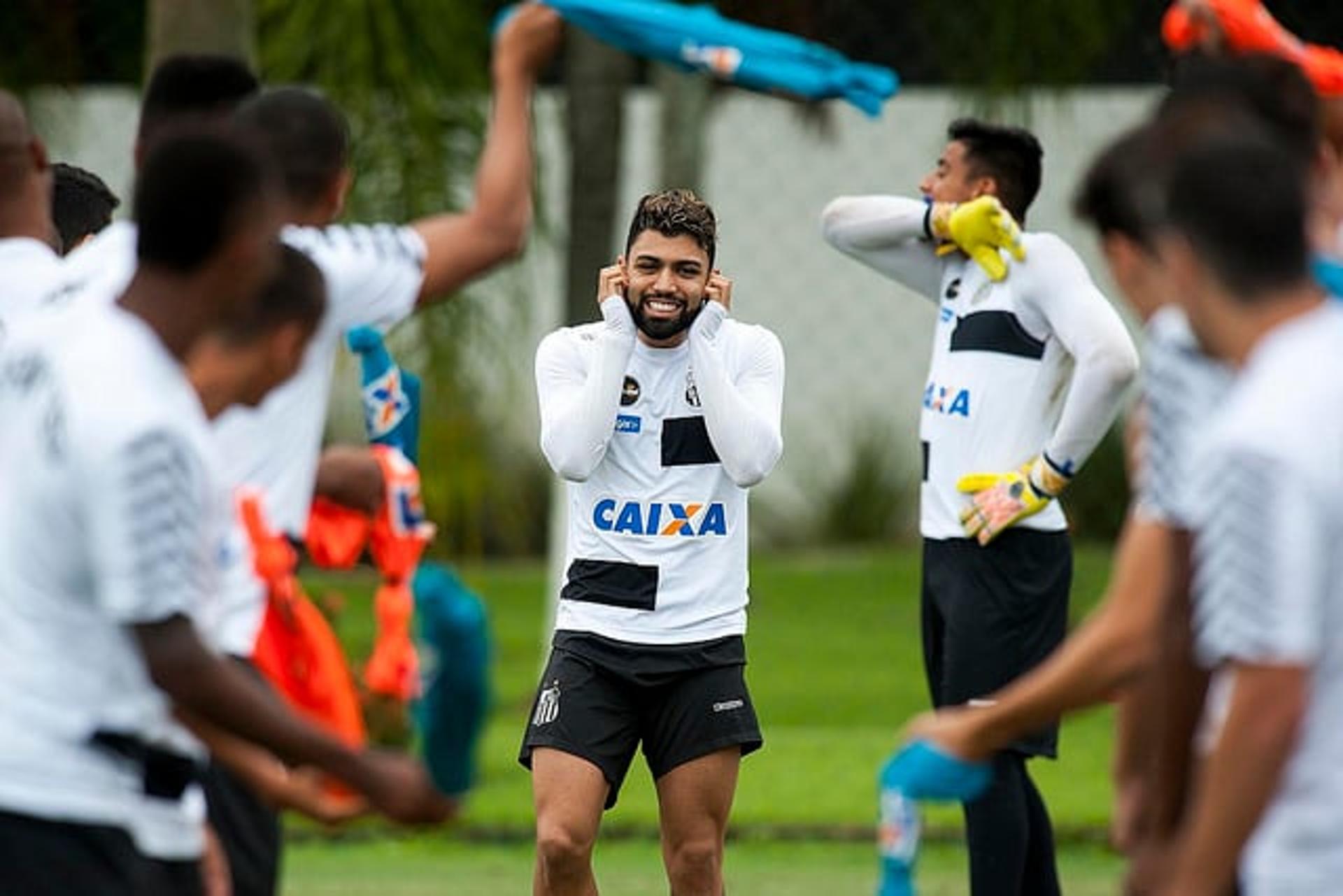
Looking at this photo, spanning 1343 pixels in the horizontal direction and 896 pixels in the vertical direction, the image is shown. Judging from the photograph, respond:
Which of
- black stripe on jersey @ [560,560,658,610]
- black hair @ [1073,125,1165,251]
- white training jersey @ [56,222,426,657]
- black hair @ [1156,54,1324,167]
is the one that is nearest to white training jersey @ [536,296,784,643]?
black stripe on jersey @ [560,560,658,610]

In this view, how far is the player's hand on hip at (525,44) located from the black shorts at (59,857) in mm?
1602

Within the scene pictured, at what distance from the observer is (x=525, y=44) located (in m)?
5.28

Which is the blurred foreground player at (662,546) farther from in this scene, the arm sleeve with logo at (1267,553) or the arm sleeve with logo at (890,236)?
the arm sleeve with logo at (1267,553)

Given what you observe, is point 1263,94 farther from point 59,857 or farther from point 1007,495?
point 1007,495

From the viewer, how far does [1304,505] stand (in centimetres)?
402

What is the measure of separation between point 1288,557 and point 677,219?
3.98 meters

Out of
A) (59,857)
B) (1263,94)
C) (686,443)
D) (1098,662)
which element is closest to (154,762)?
(59,857)

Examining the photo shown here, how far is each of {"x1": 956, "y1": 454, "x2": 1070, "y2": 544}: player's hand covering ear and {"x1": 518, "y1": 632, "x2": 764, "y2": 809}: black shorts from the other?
0.91 m

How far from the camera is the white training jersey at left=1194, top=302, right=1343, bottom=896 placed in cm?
404

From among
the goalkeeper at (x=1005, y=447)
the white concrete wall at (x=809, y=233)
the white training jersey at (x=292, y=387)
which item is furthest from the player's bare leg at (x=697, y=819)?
the white concrete wall at (x=809, y=233)

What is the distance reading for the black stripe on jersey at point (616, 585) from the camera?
7805mm

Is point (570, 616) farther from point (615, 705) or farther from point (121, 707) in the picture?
point (121, 707)

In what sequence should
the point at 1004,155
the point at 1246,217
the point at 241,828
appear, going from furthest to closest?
1. the point at 1004,155
2. the point at 241,828
3. the point at 1246,217

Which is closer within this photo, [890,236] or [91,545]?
[91,545]
